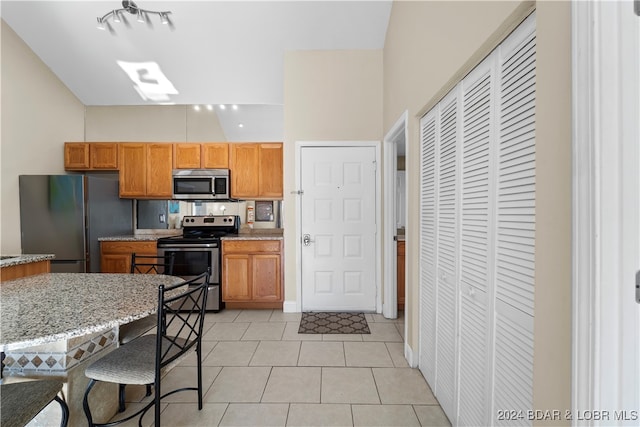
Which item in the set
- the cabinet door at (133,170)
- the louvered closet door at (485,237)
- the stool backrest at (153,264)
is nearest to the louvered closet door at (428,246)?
the louvered closet door at (485,237)

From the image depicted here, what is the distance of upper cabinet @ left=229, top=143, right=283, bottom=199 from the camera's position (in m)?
3.94

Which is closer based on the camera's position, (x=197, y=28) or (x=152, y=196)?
(x=197, y=28)

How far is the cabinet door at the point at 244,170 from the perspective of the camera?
394 centimetres

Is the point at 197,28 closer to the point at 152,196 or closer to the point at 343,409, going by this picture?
the point at 152,196

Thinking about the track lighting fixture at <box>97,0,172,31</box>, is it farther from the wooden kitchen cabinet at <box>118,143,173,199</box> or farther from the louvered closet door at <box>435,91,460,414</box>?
the louvered closet door at <box>435,91,460,414</box>

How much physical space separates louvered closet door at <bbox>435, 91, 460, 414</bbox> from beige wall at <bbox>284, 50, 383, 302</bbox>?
5.81ft

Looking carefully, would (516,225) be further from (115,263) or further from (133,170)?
(133,170)

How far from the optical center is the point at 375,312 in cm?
354

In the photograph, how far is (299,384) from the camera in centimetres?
208

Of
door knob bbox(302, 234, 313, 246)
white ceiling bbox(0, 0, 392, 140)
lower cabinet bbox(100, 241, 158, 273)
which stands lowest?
lower cabinet bbox(100, 241, 158, 273)
